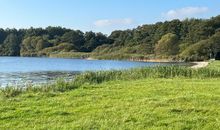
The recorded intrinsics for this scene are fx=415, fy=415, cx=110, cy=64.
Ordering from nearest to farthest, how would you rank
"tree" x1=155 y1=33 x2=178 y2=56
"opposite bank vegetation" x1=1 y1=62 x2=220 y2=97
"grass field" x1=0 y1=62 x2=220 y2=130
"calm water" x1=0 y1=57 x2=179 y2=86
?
"grass field" x1=0 y1=62 x2=220 y2=130 < "opposite bank vegetation" x1=1 y1=62 x2=220 y2=97 < "calm water" x1=0 y1=57 x2=179 y2=86 < "tree" x1=155 y1=33 x2=178 y2=56

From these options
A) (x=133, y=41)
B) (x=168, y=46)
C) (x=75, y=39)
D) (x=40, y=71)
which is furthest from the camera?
(x=75, y=39)

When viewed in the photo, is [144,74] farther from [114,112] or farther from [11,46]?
[11,46]

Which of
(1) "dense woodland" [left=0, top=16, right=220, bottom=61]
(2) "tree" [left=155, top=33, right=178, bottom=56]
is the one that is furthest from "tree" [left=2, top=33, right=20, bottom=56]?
(2) "tree" [left=155, top=33, right=178, bottom=56]

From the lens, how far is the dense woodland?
350 feet

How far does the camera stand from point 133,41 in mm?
142750

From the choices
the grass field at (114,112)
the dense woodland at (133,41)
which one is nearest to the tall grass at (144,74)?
the grass field at (114,112)

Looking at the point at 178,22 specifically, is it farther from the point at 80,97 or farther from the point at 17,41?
the point at 80,97

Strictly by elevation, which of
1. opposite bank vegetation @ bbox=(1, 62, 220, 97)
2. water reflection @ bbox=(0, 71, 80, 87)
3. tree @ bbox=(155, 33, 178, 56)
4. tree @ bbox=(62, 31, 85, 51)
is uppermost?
tree @ bbox=(62, 31, 85, 51)

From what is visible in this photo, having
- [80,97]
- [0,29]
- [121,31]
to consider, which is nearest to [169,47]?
[121,31]

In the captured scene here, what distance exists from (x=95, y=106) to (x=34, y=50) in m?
141

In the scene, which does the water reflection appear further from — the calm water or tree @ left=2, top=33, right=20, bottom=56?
tree @ left=2, top=33, right=20, bottom=56

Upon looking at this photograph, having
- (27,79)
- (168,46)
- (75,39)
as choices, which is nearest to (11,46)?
(75,39)

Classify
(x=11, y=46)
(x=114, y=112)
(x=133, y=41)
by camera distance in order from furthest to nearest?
(x=11, y=46) < (x=133, y=41) < (x=114, y=112)

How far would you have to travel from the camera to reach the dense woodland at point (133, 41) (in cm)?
10681
